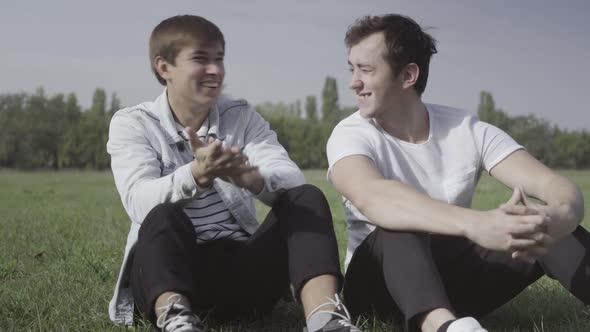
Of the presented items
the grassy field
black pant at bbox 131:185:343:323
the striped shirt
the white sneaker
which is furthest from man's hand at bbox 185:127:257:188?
the white sneaker

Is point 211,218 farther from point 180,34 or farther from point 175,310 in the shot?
point 180,34

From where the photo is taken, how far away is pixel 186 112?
11.3ft

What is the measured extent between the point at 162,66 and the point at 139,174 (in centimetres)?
65

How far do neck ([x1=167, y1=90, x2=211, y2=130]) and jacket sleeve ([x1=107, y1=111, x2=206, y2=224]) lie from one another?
0.68ft

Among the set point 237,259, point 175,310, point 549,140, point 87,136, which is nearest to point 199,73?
point 237,259

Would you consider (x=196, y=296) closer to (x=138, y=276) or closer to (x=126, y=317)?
(x=138, y=276)

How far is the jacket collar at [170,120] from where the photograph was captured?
3326 millimetres

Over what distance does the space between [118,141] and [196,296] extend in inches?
36.0

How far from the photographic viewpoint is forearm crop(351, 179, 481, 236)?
274cm

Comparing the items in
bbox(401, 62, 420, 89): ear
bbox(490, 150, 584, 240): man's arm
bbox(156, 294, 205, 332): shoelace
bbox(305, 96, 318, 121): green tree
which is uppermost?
bbox(401, 62, 420, 89): ear

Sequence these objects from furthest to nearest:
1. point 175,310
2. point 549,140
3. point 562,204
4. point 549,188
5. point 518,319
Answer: point 549,140 < point 518,319 < point 549,188 < point 562,204 < point 175,310

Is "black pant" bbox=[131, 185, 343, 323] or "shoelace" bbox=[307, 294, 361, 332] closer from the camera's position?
"shoelace" bbox=[307, 294, 361, 332]

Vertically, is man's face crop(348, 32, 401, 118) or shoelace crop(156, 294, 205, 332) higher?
man's face crop(348, 32, 401, 118)

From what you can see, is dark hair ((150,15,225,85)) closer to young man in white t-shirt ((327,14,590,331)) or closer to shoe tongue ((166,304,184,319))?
young man in white t-shirt ((327,14,590,331))
